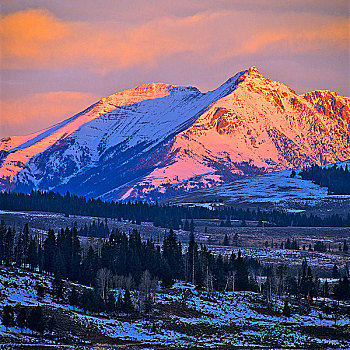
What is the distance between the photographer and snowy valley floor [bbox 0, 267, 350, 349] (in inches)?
3501

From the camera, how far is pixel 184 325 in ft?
347

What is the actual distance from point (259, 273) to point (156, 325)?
67074mm

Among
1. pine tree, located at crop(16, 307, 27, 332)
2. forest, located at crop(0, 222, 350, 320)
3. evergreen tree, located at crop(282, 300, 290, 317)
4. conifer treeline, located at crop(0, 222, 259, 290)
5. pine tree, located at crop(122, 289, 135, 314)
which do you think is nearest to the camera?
pine tree, located at crop(16, 307, 27, 332)

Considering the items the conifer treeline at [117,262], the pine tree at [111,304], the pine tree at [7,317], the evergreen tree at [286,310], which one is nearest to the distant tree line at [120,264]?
the conifer treeline at [117,262]

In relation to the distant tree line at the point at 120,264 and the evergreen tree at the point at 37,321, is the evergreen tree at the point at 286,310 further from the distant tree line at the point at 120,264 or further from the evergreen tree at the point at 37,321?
the evergreen tree at the point at 37,321

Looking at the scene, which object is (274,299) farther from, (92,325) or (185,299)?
(92,325)

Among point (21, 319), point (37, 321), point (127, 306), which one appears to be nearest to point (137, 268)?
point (127, 306)

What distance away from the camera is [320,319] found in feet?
394

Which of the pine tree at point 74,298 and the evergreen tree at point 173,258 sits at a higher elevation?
the evergreen tree at point 173,258

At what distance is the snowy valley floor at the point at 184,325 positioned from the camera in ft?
292

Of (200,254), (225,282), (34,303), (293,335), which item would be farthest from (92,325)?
(200,254)

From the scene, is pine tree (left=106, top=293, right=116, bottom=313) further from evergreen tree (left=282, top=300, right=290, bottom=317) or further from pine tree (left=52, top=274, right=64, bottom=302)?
evergreen tree (left=282, top=300, right=290, bottom=317)

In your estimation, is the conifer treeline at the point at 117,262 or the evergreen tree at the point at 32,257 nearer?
the evergreen tree at the point at 32,257

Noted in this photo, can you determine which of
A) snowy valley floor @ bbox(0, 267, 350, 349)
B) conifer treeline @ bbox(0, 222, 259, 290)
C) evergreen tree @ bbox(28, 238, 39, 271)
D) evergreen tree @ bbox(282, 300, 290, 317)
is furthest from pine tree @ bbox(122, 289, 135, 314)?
evergreen tree @ bbox(28, 238, 39, 271)
